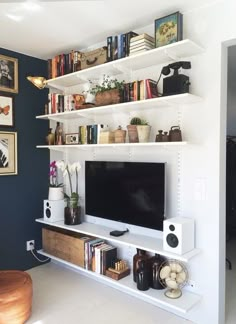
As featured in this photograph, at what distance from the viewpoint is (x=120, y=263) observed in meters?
2.62

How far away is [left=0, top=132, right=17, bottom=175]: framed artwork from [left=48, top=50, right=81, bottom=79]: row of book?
2.68ft

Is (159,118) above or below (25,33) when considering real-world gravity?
below

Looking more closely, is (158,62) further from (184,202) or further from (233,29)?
(184,202)

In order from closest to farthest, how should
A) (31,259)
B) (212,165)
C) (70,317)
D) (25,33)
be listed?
(212,165)
(70,317)
(25,33)
(31,259)

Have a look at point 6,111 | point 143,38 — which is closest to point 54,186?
point 6,111

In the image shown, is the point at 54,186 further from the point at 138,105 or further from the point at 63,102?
the point at 138,105

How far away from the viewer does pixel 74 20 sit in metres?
2.41

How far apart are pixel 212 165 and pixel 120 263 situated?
1244 mm

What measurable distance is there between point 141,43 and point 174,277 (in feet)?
6.22

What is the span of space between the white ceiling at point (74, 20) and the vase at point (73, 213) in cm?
165

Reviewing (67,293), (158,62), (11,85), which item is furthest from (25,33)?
(67,293)

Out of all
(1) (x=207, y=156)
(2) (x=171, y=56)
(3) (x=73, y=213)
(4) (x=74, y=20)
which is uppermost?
(4) (x=74, y=20)

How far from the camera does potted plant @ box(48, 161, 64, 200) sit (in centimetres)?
318

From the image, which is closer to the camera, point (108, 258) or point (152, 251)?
point (152, 251)
